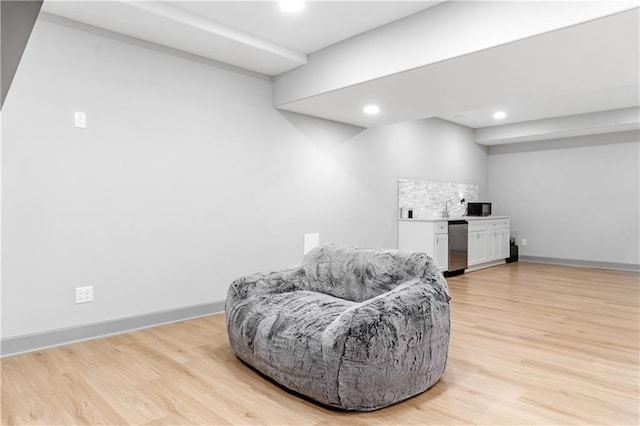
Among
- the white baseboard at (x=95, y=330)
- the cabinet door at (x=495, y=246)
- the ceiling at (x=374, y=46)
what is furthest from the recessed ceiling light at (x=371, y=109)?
the cabinet door at (x=495, y=246)

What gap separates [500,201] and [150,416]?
7.99m

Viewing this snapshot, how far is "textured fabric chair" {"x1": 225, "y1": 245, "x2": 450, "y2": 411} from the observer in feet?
7.19

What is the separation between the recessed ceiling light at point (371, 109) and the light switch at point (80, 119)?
2812 mm

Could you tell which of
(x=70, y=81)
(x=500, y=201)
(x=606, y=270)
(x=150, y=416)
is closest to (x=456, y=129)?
(x=500, y=201)

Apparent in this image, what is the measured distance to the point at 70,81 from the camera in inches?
130

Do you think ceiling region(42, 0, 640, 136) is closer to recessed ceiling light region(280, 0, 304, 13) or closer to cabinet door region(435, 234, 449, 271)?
recessed ceiling light region(280, 0, 304, 13)

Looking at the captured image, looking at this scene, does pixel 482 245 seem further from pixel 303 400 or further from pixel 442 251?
pixel 303 400

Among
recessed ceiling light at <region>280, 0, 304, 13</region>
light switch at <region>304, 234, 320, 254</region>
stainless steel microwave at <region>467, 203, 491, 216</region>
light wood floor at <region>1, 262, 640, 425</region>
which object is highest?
recessed ceiling light at <region>280, 0, 304, 13</region>

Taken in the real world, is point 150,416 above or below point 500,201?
below

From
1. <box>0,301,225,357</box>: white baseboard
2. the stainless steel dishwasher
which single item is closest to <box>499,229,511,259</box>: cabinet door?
the stainless steel dishwasher

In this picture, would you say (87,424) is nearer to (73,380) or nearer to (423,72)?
(73,380)

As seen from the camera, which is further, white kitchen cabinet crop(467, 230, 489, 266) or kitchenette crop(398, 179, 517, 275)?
white kitchen cabinet crop(467, 230, 489, 266)

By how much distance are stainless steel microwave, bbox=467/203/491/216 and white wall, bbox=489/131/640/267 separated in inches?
35.4

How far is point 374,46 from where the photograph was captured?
3.68m
